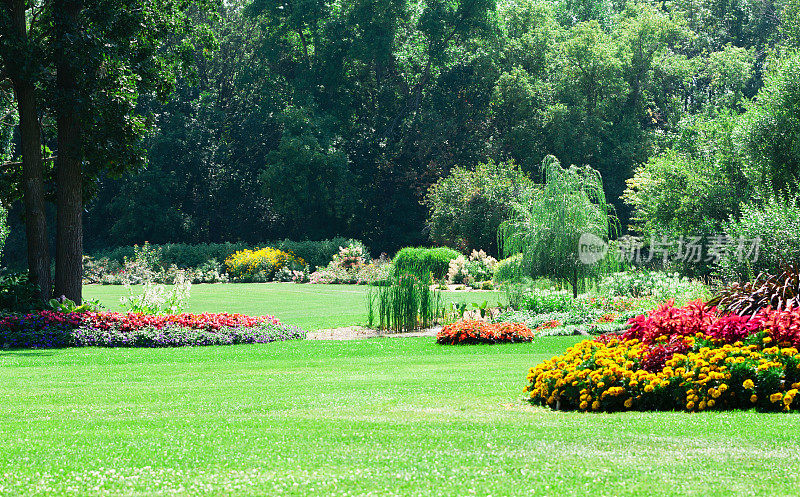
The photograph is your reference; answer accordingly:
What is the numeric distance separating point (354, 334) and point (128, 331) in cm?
428

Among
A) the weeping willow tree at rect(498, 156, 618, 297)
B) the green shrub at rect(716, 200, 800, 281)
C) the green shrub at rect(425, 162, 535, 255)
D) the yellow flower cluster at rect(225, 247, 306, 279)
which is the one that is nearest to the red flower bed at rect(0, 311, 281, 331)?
the weeping willow tree at rect(498, 156, 618, 297)

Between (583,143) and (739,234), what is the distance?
2264 centimetres

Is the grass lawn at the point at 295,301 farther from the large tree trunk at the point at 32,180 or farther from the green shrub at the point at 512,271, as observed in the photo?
the large tree trunk at the point at 32,180

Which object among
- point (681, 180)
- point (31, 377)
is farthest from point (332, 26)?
point (31, 377)

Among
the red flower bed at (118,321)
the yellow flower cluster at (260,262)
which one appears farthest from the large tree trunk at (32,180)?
the yellow flower cluster at (260,262)

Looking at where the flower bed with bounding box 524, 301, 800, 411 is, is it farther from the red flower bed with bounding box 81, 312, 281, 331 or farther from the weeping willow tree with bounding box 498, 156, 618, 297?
the weeping willow tree with bounding box 498, 156, 618, 297

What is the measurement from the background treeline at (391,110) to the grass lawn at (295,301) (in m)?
14.6

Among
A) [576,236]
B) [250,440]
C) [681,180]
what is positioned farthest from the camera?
[681,180]

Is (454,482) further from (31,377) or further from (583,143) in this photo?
(583,143)

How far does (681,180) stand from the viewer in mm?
27500

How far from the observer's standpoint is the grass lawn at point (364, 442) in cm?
421

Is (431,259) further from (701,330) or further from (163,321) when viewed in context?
(701,330)

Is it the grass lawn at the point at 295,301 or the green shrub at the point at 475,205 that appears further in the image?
the green shrub at the point at 475,205

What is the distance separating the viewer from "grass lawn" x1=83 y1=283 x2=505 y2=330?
64.4 feet
